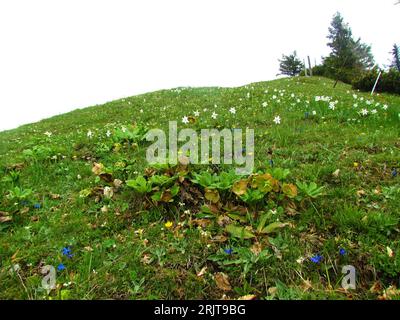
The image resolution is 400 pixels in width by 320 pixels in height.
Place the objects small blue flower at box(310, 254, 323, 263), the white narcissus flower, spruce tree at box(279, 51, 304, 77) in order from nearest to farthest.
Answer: small blue flower at box(310, 254, 323, 263)
the white narcissus flower
spruce tree at box(279, 51, 304, 77)

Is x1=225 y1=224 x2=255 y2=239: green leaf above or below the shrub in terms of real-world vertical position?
below

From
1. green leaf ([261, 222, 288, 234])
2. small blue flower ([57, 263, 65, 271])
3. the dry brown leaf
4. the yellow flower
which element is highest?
green leaf ([261, 222, 288, 234])

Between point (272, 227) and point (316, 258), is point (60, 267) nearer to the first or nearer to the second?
point (272, 227)

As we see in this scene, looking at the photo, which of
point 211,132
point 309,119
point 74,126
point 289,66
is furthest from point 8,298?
point 289,66

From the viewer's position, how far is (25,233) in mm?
4188

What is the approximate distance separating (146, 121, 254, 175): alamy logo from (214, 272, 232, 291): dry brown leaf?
1.98 m

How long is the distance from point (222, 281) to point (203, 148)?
12.0ft

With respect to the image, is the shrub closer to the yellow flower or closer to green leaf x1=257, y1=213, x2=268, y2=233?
green leaf x1=257, y1=213, x2=268, y2=233

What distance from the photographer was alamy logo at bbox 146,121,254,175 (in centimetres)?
546

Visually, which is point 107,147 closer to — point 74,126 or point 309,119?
point 309,119

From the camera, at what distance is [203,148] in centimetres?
657

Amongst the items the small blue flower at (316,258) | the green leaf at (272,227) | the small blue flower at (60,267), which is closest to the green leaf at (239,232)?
the green leaf at (272,227)

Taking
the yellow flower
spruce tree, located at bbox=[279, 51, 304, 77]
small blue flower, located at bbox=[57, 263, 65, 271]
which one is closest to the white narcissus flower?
the yellow flower
